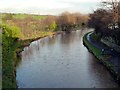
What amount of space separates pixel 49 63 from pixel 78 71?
4653 mm

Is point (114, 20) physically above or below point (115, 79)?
above

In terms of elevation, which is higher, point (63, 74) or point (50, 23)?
point (63, 74)

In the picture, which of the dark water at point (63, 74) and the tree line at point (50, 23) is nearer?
the dark water at point (63, 74)

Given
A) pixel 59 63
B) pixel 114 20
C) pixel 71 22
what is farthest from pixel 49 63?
pixel 71 22

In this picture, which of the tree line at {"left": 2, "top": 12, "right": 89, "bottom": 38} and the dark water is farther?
the tree line at {"left": 2, "top": 12, "right": 89, "bottom": 38}

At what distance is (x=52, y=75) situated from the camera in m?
22.2

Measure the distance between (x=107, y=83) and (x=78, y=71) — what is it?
4.50 metres

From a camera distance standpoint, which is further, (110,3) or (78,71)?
(110,3)

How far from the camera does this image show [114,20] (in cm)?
3391

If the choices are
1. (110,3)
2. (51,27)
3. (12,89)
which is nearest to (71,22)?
(51,27)

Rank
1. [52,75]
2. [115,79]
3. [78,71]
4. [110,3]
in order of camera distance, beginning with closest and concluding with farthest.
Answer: [115,79] < [52,75] < [78,71] < [110,3]

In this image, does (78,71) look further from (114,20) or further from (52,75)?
(114,20)

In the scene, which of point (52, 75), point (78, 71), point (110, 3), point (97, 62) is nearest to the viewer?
point (52, 75)

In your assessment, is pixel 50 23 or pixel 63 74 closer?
pixel 63 74
